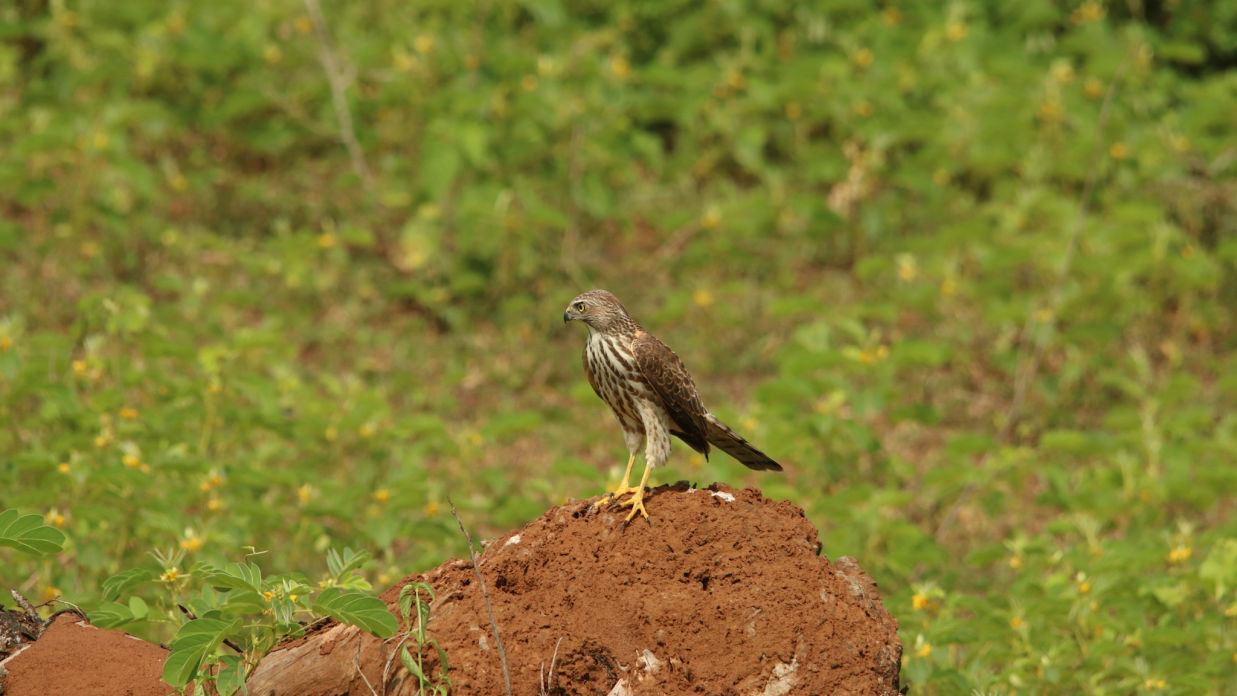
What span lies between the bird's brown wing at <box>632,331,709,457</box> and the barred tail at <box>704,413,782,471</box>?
53 mm

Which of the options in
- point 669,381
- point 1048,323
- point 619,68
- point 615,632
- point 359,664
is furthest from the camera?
point 619,68

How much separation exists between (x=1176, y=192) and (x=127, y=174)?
8.03m

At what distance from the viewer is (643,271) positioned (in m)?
10.2

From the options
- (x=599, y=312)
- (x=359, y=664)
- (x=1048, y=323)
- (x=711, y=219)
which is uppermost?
(x=599, y=312)

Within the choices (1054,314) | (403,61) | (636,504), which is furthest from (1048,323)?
(636,504)

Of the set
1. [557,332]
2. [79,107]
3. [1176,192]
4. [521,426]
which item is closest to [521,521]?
[521,426]

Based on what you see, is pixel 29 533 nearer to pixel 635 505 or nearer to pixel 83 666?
pixel 83 666

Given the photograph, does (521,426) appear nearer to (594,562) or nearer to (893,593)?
(893,593)

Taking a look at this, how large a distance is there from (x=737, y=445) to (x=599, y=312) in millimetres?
761

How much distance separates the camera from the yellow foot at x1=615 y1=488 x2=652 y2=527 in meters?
4.24

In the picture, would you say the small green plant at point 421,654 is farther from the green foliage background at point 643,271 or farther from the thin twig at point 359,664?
the green foliage background at point 643,271


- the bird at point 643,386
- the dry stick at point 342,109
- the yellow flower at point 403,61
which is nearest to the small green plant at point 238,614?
the bird at point 643,386

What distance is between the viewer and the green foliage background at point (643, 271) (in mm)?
6633

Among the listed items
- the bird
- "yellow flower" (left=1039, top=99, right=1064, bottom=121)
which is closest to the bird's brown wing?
the bird
